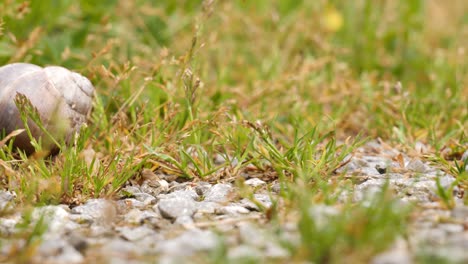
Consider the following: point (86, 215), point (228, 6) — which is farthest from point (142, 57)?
point (86, 215)

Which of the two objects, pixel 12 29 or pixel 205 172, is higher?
pixel 12 29

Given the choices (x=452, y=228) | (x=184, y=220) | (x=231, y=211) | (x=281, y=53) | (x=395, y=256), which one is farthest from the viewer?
(x=281, y=53)

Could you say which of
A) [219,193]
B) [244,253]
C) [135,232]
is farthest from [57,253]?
[219,193]

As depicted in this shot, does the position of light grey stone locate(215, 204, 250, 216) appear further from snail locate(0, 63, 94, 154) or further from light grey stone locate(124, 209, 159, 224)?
snail locate(0, 63, 94, 154)

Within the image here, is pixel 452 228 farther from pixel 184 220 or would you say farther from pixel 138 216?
pixel 138 216

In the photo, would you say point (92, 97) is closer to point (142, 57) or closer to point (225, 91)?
point (225, 91)

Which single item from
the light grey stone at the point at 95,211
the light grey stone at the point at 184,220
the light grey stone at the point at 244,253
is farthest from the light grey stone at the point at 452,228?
the light grey stone at the point at 95,211
